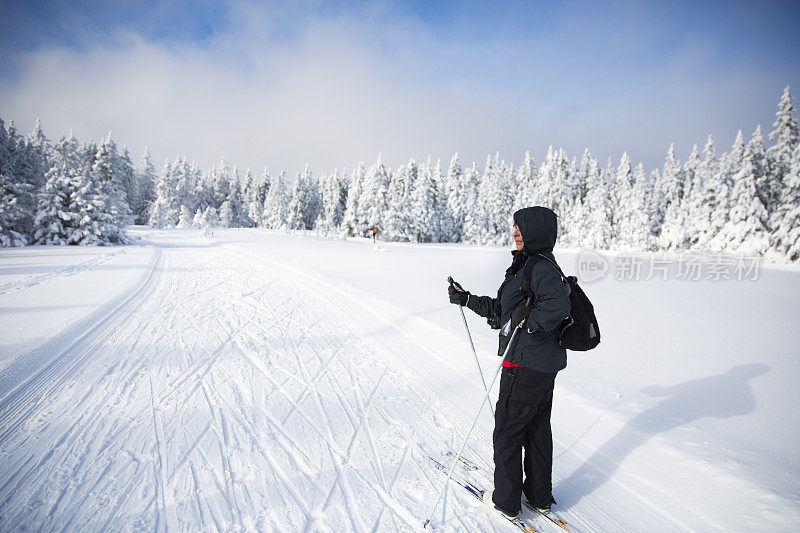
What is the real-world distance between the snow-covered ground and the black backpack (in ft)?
4.83

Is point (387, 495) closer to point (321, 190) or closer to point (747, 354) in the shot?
point (747, 354)

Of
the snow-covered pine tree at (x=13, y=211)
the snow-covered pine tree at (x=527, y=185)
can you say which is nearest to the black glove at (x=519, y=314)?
the snow-covered pine tree at (x=13, y=211)

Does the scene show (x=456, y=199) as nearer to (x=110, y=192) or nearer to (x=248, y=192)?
(x=110, y=192)

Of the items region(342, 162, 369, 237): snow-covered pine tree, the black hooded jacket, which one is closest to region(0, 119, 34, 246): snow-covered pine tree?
region(342, 162, 369, 237): snow-covered pine tree

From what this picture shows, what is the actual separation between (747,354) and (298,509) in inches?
309

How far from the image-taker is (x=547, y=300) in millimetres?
2197

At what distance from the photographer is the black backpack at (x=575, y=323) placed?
2289mm

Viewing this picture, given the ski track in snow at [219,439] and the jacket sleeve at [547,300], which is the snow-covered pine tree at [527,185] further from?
the jacket sleeve at [547,300]

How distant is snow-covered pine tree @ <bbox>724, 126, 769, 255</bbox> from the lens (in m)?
24.8

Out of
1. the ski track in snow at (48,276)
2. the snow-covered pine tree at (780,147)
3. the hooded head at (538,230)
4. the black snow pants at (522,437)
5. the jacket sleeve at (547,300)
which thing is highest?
the snow-covered pine tree at (780,147)

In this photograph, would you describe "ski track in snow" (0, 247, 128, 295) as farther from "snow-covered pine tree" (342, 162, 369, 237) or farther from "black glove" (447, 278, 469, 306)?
"snow-covered pine tree" (342, 162, 369, 237)

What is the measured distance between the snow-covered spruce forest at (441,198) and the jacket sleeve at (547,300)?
2970cm

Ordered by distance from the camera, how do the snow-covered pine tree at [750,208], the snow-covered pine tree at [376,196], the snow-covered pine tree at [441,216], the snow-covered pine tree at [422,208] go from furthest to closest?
1. the snow-covered pine tree at [441,216]
2. the snow-covered pine tree at [422,208]
3. the snow-covered pine tree at [376,196]
4. the snow-covered pine tree at [750,208]

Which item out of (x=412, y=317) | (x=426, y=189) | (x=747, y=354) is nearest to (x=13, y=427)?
(x=412, y=317)
